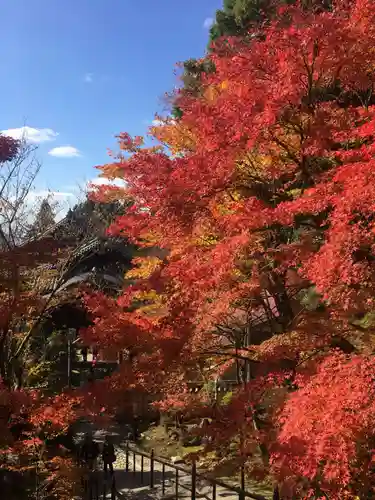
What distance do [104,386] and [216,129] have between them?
471cm

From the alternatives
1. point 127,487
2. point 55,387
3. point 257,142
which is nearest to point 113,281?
point 55,387

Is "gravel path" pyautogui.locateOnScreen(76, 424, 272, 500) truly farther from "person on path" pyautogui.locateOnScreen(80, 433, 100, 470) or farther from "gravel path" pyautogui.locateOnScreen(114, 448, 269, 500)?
"person on path" pyautogui.locateOnScreen(80, 433, 100, 470)

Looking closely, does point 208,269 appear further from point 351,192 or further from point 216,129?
point 351,192

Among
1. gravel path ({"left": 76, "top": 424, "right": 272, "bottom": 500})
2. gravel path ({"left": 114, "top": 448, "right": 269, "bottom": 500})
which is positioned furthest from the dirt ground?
gravel path ({"left": 114, "top": 448, "right": 269, "bottom": 500})

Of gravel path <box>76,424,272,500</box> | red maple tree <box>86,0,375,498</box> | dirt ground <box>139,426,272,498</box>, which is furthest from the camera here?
dirt ground <box>139,426,272,498</box>

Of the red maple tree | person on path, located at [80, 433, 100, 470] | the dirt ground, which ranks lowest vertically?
the dirt ground

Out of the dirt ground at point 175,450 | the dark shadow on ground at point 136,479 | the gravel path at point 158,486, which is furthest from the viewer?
the dark shadow on ground at point 136,479

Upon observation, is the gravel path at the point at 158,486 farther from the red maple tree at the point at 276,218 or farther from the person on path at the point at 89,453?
the red maple tree at the point at 276,218

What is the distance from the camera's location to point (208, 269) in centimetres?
675

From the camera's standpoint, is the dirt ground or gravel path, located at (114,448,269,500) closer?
gravel path, located at (114,448,269,500)

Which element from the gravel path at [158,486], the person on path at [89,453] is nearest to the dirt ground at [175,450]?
the gravel path at [158,486]

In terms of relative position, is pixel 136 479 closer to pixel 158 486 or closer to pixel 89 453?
pixel 158 486

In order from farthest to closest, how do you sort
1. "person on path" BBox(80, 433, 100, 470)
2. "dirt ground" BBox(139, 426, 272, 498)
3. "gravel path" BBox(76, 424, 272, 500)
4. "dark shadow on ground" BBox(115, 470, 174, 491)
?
"person on path" BBox(80, 433, 100, 470) < "dark shadow on ground" BBox(115, 470, 174, 491) < "dirt ground" BBox(139, 426, 272, 498) < "gravel path" BBox(76, 424, 272, 500)

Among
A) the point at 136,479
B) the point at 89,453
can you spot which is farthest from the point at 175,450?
the point at 89,453
